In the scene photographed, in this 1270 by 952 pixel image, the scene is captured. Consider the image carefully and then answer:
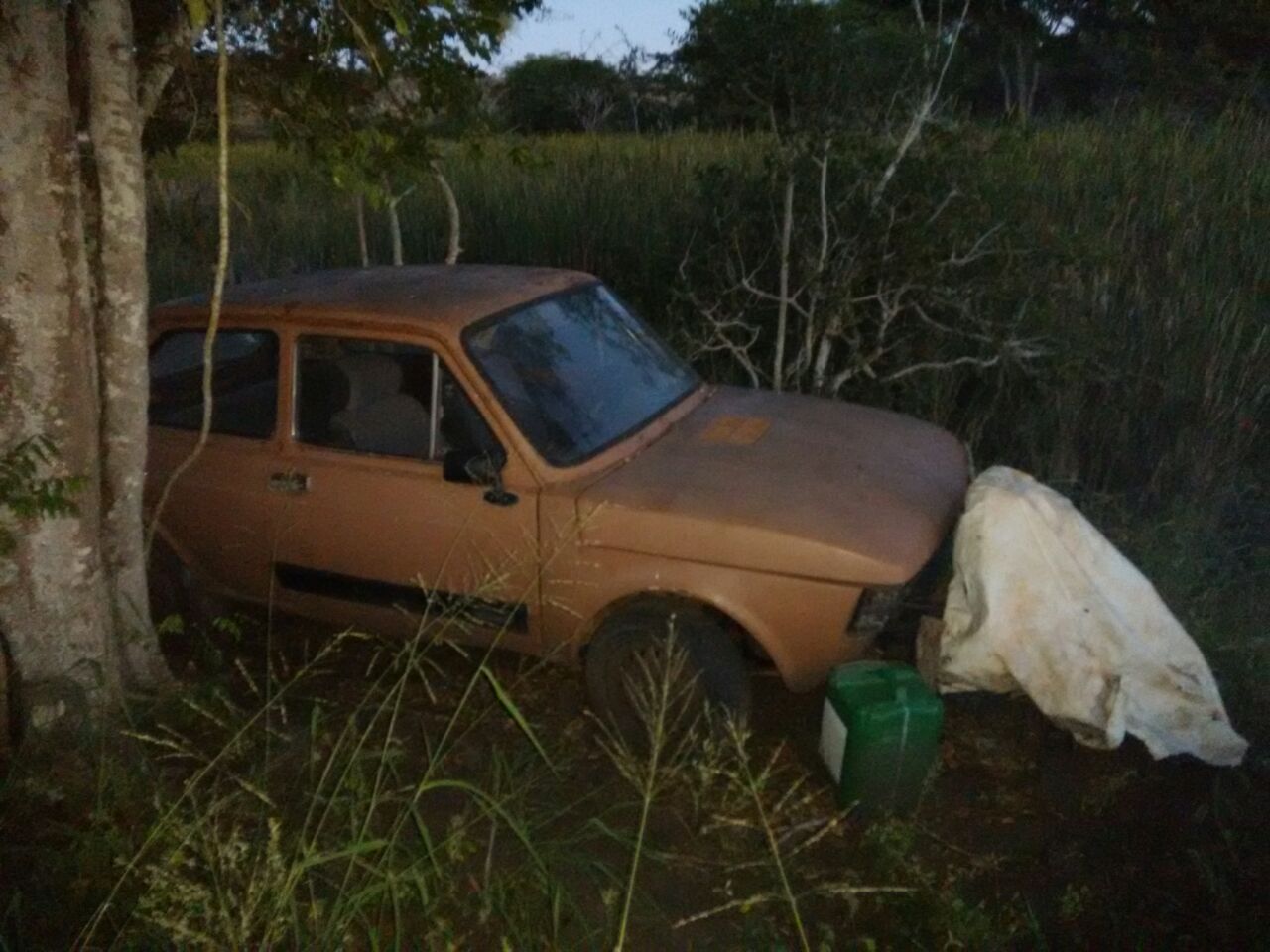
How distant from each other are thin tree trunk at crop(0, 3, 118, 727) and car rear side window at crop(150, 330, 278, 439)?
0.81 metres

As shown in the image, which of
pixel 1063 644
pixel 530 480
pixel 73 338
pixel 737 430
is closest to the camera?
pixel 73 338

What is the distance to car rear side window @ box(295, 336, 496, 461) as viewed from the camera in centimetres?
428

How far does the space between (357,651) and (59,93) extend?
240 centimetres

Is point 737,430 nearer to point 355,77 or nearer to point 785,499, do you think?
point 785,499

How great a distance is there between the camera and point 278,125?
201 inches

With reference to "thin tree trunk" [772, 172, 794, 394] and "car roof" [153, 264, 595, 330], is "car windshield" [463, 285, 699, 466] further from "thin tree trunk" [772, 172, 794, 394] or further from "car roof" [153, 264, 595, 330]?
"thin tree trunk" [772, 172, 794, 394]

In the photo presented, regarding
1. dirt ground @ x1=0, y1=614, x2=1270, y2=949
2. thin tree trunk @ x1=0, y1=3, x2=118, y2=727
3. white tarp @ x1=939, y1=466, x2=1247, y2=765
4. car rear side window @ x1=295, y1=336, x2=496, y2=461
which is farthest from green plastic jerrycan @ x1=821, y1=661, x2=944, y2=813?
thin tree trunk @ x1=0, y1=3, x2=118, y2=727

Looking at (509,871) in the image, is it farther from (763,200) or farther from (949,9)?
(949,9)

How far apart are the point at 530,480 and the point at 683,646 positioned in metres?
0.76

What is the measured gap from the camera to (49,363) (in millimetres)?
3588

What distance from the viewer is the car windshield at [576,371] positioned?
4195mm

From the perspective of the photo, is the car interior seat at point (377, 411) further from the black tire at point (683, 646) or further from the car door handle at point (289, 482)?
the black tire at point (683, 646)

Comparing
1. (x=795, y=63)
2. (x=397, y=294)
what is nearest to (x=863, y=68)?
(x=795, y=63)

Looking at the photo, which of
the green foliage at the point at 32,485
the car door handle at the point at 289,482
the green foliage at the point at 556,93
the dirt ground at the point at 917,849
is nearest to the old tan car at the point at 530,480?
the car door handle at the point at 289,482
